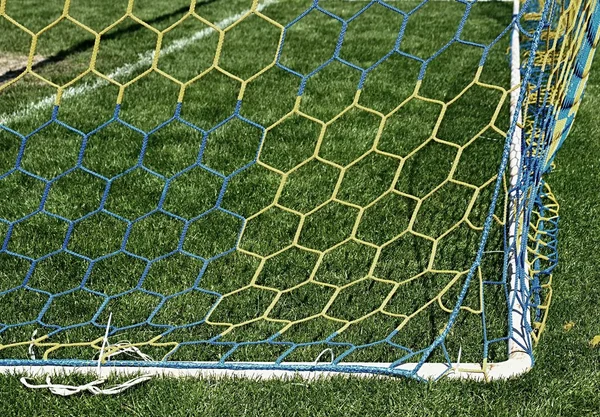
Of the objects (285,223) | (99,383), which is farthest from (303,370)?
(285,223)

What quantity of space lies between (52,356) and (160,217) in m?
0.81

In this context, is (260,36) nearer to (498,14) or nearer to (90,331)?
(498,14)

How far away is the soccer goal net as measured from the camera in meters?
1.99

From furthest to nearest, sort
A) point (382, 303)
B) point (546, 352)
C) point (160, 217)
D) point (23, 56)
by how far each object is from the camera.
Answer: point (23, 56)
point (160, 217)
point (382, 303)
point (546, 352)

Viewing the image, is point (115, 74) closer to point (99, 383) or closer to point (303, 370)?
point (99, 383)

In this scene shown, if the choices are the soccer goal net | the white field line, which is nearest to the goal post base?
the soccer goal net

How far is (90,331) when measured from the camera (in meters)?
2.08

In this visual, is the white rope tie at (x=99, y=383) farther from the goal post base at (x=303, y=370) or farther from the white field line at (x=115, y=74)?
the white field line at (x=115, y=74)

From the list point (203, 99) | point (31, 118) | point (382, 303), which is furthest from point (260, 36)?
point (382, 303)

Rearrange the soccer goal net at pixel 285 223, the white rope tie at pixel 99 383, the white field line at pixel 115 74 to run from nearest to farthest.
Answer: the white rope tie at pixel 99 383 < the soccer goal net at pixel 285 223 < the white field line at pixel 115 74

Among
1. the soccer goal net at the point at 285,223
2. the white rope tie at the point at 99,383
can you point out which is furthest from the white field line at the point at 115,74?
the white rope tie at the point at 99,383

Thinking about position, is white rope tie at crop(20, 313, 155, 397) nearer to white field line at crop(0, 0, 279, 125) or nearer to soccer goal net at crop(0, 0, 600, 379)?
soccer goal net at crop(0, 0, 600, 379)

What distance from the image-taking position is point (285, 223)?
2.64m

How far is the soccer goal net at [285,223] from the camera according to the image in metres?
1.99
